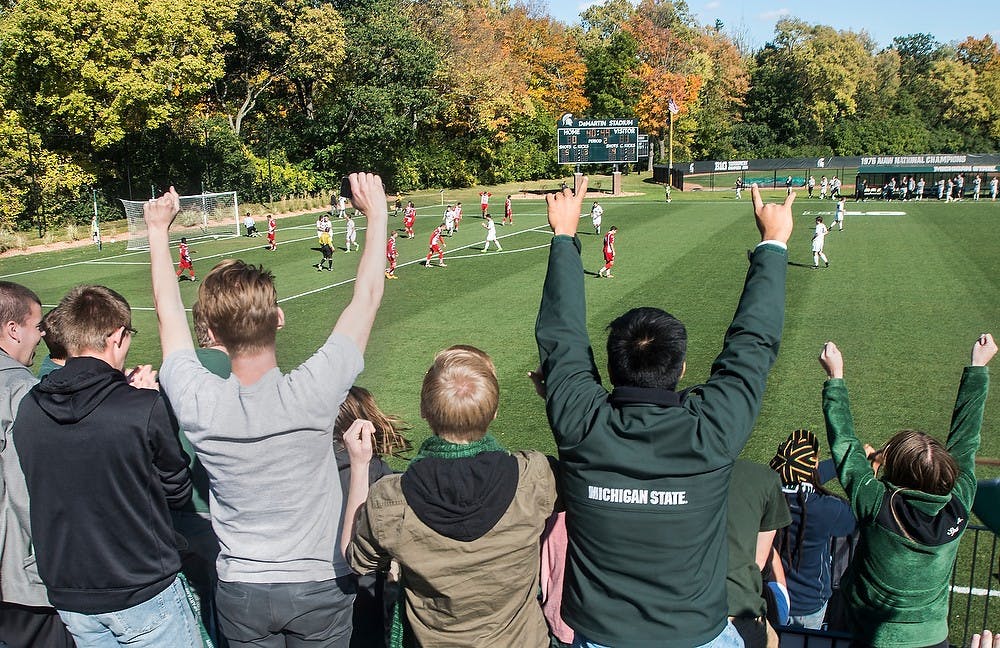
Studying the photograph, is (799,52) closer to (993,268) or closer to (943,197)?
(943,197)

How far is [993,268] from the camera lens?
22.9 metres

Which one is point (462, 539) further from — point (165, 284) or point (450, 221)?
point (450, 221)

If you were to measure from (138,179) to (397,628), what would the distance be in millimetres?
42211

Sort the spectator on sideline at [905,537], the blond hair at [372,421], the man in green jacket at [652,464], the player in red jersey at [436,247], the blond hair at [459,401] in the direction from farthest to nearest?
1. the player in red jersey at [436,247]
2. the blond hair at [372,421]
3. the spectator on sideline at [905,537]
4. the blond hair at [459,401]
5. the man in green jacket at [652,464]

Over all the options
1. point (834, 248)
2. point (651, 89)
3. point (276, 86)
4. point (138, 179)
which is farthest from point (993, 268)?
point (651, 89)

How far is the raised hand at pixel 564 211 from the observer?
3.12 m

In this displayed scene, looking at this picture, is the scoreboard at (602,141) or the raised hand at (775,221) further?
the scoreboard at (602,141)

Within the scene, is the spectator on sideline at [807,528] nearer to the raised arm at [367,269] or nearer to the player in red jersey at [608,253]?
the raised arm at [367,269]

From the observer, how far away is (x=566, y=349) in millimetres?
2889

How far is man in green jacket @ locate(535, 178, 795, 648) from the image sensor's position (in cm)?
267

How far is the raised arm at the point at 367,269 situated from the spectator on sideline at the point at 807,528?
2.48m

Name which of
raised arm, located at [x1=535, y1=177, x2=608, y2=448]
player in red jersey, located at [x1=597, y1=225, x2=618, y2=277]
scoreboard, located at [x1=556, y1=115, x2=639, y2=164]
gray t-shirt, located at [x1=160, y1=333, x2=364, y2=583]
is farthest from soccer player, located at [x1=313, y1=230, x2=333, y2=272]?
raised arm, located at [x1=535, y1=177, x2=608, y2=448]

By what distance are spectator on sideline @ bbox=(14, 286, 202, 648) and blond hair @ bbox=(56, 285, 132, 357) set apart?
78mm

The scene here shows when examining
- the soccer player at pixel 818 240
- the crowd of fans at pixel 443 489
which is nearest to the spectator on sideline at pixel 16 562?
the crowd of fans at pixel 443 489
